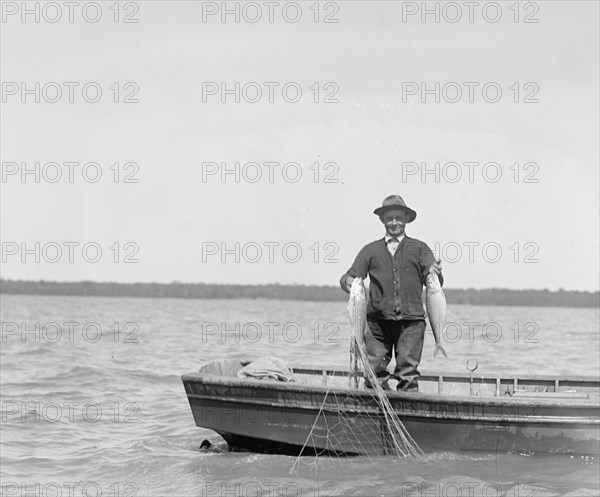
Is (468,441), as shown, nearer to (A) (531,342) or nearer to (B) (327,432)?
(B) (327,432)

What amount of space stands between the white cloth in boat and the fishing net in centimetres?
94

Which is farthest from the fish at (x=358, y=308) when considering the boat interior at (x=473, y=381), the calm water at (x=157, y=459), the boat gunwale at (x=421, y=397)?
the boat interior at (x=473, y=381)

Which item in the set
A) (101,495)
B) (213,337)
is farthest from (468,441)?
(213,337)

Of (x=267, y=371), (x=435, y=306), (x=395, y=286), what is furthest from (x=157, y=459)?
(x=435, y=306)

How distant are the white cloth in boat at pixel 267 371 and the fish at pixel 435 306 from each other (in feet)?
7.29

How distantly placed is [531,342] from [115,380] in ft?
65.1

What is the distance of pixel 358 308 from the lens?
8.27m

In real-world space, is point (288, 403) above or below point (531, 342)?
above

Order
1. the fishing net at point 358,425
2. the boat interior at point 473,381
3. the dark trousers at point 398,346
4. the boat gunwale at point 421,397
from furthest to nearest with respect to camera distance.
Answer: the boat interior at point 473,381, the dark trousers at point 398,346, the fishing net at point 358,425, the boat gunwale at point 421,397

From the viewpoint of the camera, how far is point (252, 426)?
9352 mm

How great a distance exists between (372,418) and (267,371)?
58.7 inches

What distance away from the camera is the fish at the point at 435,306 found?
8250 mm

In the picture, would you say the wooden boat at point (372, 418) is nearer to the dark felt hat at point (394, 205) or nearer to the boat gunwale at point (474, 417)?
the boat gunwale at point (474, 417)

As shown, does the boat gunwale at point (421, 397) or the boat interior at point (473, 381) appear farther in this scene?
the boat interior at point (473, 381)
